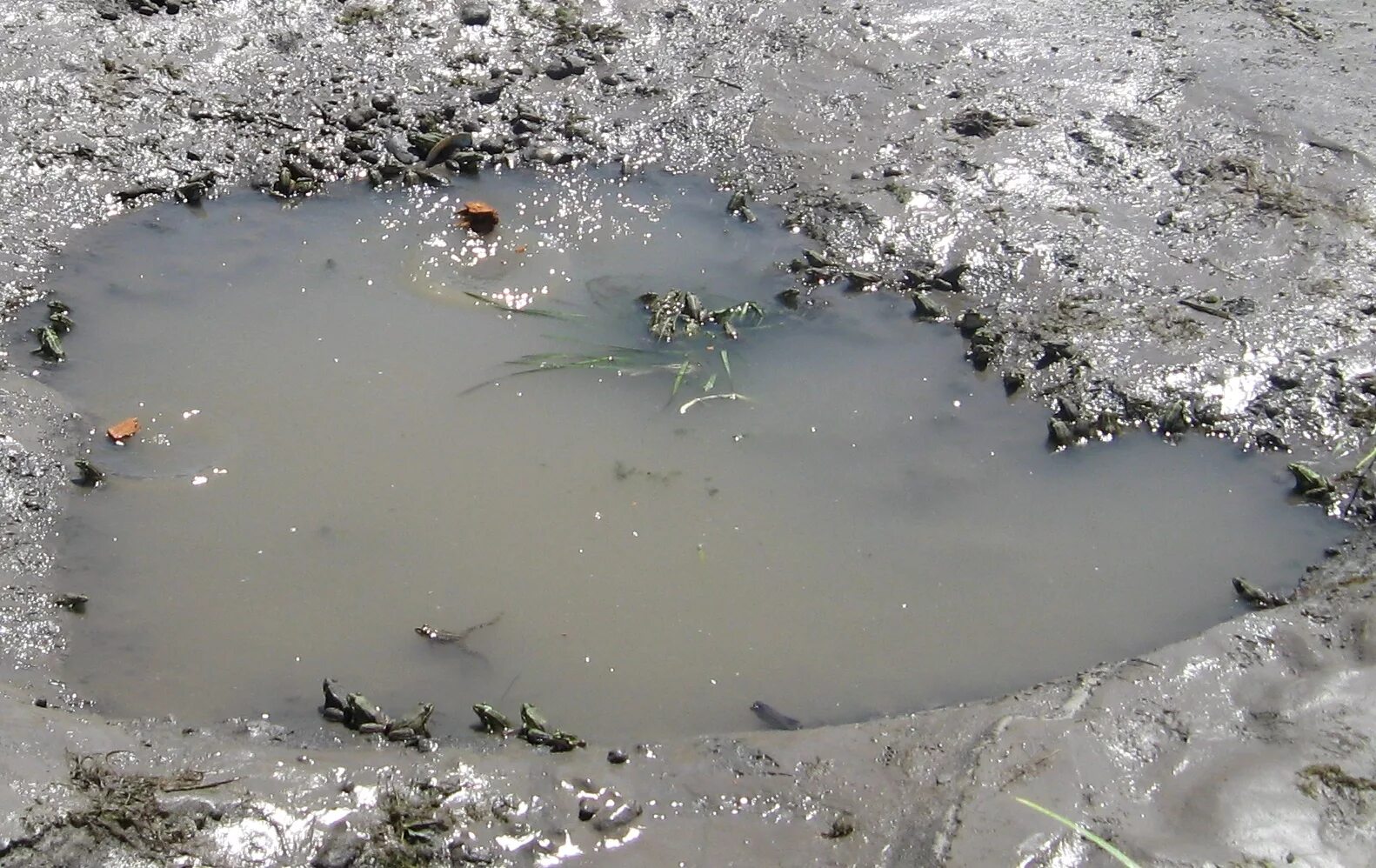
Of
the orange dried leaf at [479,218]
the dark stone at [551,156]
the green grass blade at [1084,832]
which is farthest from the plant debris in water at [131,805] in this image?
the dark stone at [551,156]

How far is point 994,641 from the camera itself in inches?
122

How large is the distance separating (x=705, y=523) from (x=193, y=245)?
2136mm

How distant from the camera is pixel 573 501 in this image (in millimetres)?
3404

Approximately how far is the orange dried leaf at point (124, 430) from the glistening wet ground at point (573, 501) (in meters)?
0.03

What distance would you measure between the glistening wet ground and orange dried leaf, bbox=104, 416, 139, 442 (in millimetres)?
25

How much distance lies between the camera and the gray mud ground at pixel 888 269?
2.51 m

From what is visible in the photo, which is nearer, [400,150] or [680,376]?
[680,376]

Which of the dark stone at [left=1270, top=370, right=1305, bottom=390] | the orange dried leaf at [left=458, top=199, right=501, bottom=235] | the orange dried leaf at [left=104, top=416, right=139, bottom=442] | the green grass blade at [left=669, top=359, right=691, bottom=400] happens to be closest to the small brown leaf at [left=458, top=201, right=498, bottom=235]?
the orange dried leaf at [left=458, top=199, right=501, bottom=235]

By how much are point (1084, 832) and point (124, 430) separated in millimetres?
2745

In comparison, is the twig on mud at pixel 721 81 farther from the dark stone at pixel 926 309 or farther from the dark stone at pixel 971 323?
the dark stone at pixel 971 323

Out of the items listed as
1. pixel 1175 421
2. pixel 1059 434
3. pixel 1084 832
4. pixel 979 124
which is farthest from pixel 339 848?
pixel 979 124

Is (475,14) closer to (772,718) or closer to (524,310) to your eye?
(524,310)

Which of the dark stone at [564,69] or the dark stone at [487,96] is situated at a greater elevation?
the dark stone at [564,69]

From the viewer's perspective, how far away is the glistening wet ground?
2.99 metres
